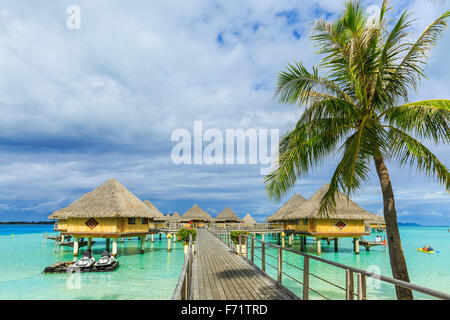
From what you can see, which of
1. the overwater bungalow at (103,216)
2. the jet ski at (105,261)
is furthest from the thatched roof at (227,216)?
the jet ski at (105,261)

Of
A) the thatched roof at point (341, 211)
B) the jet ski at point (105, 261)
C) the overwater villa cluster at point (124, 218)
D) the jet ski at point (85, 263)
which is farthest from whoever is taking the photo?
the thatched roof at point (341, 211)

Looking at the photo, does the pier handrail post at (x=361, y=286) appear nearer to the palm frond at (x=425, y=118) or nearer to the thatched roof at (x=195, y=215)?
the palm frond at (x=425, y=118)

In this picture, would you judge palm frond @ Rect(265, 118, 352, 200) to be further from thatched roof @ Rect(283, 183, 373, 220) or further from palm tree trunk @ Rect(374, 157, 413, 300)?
thatched roof @ Rect(283, 183, 373, 220)

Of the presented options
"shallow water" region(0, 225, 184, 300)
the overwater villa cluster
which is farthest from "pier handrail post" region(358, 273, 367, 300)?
the overwater villa cluster

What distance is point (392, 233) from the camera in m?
5.52

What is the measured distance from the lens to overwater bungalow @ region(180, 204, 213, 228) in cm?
4634

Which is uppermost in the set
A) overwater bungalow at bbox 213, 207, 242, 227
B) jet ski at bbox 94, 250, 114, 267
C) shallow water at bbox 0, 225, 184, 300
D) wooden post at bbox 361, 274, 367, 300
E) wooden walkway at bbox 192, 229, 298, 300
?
wooden post at bbox 361, 274, 367, 300

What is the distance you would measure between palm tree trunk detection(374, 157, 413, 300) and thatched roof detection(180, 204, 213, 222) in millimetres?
41821

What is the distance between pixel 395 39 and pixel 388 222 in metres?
3.49

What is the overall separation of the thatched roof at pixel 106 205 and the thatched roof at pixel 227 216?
71.8 ft

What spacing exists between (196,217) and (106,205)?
24519mm

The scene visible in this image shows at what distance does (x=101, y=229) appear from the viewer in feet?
74.3

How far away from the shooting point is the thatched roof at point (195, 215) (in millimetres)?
46312
